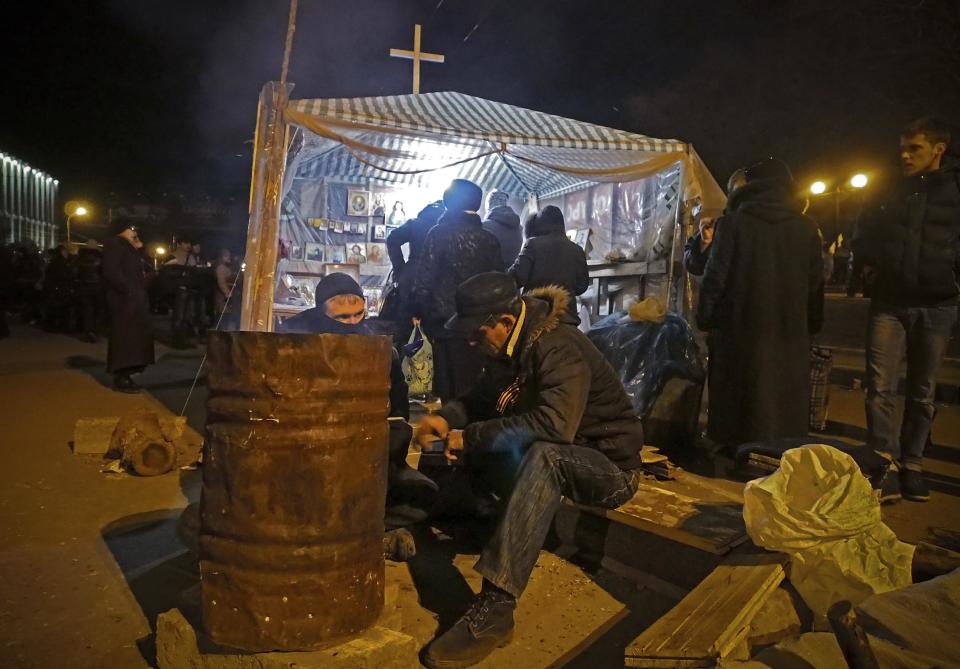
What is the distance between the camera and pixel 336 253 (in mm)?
9422

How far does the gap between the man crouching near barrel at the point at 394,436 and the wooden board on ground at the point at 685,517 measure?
0.89m

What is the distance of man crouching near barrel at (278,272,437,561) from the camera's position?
10.9 ft

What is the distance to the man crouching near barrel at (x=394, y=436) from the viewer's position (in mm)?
3324

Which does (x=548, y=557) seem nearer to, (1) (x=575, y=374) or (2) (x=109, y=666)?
(1) (x=575, y=374)

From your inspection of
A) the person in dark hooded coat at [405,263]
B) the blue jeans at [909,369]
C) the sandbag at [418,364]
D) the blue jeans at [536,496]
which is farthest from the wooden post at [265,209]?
the blue jeans at [909,369]

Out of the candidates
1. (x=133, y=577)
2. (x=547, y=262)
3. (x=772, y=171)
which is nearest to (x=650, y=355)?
(x=547, y=262)

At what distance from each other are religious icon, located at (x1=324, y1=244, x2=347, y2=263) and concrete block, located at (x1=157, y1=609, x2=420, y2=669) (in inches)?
293

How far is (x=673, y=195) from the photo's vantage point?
6.86m

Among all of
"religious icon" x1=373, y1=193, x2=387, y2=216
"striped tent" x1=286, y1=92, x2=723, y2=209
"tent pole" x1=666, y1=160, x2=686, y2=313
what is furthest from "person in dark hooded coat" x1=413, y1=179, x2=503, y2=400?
"religious icon" x1=373, y1=193, x2=387, y2=216

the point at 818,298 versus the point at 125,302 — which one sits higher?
the point at 818,298

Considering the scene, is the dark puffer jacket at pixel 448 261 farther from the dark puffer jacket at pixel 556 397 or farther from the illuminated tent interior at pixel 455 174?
the dark puffer jacket at pixel 556 397

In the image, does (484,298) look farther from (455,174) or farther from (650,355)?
(455,174)

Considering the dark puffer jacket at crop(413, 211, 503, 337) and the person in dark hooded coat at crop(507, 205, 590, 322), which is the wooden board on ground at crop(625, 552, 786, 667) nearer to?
the dark puffer jacket at crop(413, 211, 503, 337)

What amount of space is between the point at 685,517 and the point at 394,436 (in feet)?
4.94
